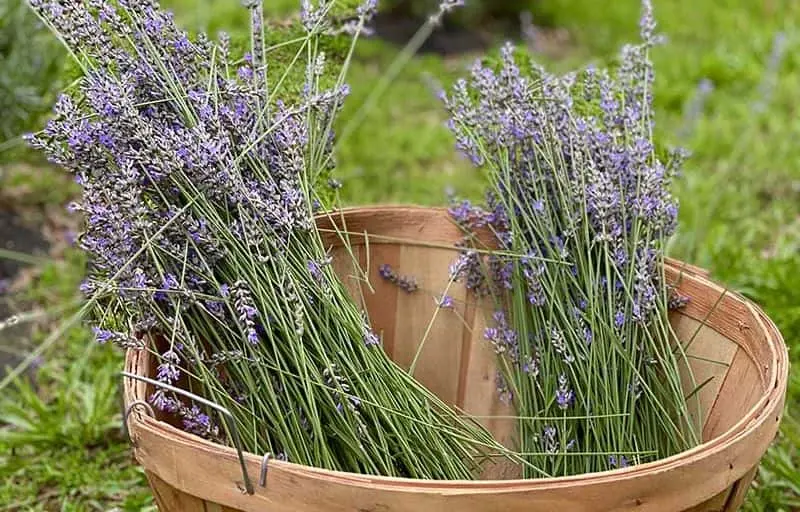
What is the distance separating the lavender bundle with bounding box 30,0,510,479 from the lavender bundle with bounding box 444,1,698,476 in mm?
174

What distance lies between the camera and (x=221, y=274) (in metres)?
1.29

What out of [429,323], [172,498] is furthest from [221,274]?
[429,323]

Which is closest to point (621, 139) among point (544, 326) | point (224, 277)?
point (544, 326)

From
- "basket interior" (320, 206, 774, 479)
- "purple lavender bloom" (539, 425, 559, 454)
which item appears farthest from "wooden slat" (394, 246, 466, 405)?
"purple lavender bloom" (539, 425, 559, 454)

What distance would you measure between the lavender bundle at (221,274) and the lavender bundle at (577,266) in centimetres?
17

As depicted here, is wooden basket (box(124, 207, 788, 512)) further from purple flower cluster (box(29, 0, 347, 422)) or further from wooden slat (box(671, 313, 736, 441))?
purple flower cluster (box(29, 0, 347, 422))

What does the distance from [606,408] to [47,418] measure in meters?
1.32

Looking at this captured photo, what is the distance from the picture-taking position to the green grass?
2.00 meters

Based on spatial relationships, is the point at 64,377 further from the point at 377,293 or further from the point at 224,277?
the point at 224,277

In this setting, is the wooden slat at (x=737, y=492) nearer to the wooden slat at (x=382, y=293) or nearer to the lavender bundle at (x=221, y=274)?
the lavender bundle at (x=221, y=274)

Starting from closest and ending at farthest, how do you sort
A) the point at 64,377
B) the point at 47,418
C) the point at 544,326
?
the point at 544,326 < the point at 47,418 < the point at 64,377

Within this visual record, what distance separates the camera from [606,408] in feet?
4.49

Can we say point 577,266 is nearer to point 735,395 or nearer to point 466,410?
point 735,395

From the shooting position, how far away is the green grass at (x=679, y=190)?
78.7 inches
